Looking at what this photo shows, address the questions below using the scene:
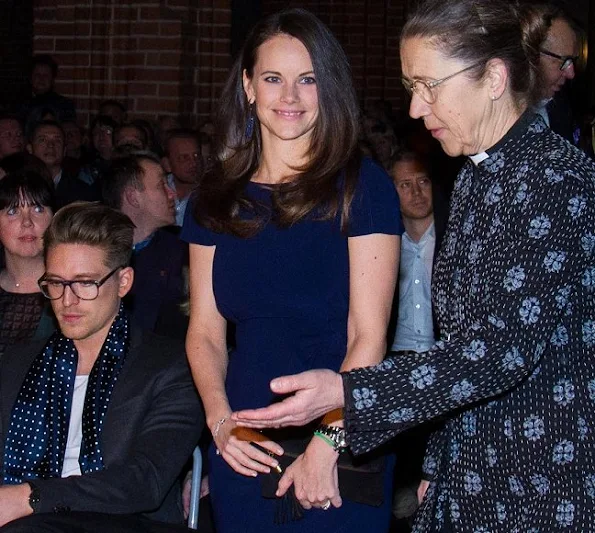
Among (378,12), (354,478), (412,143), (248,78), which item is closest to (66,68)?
(412,143)

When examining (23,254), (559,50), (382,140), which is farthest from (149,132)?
(559,50)

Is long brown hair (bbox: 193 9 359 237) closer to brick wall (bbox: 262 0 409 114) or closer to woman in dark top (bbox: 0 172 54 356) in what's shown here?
woman in dark top (bbox: 0 172 54 356)

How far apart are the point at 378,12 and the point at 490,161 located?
11670mm

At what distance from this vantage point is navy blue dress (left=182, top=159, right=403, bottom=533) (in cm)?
290

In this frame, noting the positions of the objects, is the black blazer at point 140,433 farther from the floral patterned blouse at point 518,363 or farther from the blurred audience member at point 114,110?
the blurred audience member at point 114,110

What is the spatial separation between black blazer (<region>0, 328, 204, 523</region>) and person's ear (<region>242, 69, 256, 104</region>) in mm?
878

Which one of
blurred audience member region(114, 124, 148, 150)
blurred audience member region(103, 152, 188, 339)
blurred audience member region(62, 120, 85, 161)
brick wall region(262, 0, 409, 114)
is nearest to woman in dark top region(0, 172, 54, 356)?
blurred audience member region(103, 152, 188, 339)

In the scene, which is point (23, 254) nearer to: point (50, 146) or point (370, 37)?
point (50, 146)

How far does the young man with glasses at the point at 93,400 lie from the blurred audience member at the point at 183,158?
3998 millimetres

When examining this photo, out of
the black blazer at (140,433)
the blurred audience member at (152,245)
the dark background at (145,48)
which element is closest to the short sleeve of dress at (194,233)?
the black blazer at (140,433)

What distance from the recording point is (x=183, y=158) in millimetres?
7832

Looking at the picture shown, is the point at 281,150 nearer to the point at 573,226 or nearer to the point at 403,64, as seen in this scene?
the point at 403,64

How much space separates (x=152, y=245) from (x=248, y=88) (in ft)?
7.12

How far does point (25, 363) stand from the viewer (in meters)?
3.67
